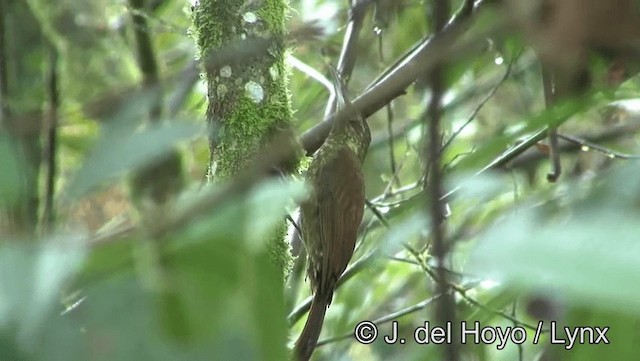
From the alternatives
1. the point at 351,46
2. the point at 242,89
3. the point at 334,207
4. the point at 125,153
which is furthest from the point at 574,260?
the point at 351,46

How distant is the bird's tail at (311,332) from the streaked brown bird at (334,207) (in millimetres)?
14

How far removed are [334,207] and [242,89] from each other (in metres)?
0.57

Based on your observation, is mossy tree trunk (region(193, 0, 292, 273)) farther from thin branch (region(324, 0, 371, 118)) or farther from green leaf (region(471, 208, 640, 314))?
green leaf (region(471, 208, 640, 314))

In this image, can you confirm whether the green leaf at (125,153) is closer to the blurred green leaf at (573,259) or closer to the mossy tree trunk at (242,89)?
the blurred green leaf at (573,259)

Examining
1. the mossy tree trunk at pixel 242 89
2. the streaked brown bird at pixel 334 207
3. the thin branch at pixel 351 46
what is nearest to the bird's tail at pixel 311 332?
the streaked brown bird at pixel 334 207

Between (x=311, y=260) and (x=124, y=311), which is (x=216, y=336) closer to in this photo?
(x=124, y=311)

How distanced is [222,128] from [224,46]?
0.47 ft

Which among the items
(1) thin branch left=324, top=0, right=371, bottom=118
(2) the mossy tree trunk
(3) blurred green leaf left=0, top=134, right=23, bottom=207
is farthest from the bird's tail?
(3) blurred green leaf left=0, top=134, right=23, bottom=207

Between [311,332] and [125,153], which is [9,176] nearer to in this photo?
[125,153]

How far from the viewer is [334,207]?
179 cm

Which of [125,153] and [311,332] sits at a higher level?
[311,332]

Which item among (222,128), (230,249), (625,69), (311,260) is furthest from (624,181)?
(311,260)

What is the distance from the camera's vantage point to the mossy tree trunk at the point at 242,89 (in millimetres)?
1241

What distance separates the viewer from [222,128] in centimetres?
122
